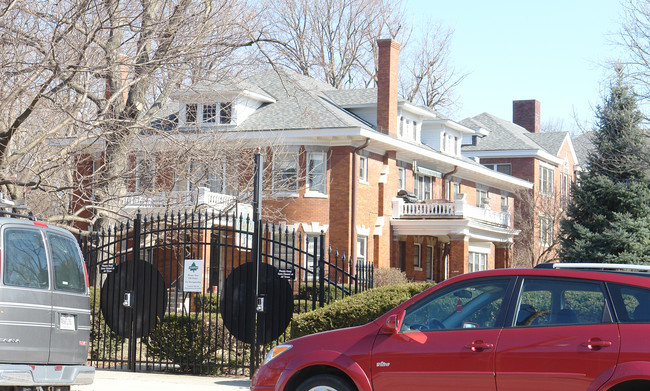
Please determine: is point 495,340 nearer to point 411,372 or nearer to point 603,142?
point 411,372

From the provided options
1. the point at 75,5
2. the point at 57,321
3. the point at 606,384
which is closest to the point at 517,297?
the point at 606,384

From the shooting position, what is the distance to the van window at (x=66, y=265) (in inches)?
372

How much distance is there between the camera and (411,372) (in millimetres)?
7270

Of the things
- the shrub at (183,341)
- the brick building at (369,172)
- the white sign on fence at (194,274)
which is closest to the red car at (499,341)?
the white sign on fence at (194,274)

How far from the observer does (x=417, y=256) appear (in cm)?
→ 3834

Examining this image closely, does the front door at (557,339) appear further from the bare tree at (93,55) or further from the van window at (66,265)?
the bare tree at (93,55)

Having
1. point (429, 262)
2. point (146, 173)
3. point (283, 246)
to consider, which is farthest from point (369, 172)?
point (283, 246)

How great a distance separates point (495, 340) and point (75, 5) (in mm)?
8941

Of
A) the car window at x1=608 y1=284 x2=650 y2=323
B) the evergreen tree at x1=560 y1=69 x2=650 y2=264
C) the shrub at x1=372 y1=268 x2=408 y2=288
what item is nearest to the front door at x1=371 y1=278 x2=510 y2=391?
the car window at x1=608 y1=284 x2=650 y2=323

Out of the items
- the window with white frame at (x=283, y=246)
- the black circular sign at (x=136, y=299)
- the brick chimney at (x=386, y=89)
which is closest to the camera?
the window with white frame at (x=283, y=246)

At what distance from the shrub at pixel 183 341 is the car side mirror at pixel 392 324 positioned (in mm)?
6537

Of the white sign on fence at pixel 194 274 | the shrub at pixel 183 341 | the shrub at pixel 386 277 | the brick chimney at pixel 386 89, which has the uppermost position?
the brick chimney at pixel 386 89

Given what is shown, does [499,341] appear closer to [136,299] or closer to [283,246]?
[136,299]

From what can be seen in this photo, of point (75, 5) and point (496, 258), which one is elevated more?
point (75, 5)
